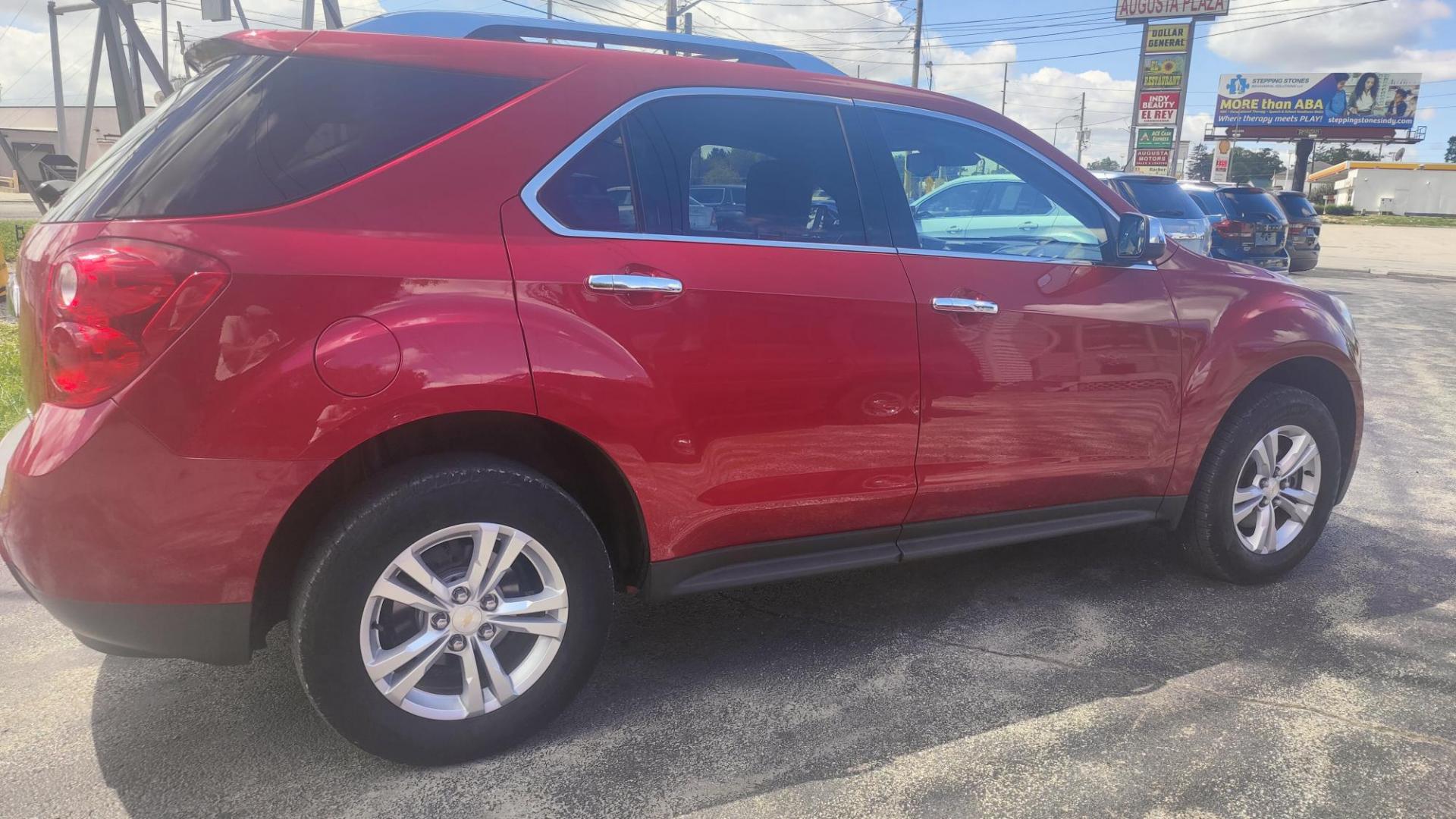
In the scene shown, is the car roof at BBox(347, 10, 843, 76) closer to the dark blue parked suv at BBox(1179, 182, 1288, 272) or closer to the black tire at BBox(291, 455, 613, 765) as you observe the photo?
the black tire at BBox(291, 455, 613, 765)

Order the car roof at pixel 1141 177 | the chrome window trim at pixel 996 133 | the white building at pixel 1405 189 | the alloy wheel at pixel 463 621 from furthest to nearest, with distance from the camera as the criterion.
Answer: the white building at pixel 1405 189 → the car roof at pixel 1141 177 → the chrome window trim at pixel 996 133 → the alloy wheel at pixel 463 621

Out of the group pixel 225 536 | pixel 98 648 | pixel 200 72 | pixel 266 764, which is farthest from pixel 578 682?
pixel 200 72

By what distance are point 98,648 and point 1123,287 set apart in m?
3.14

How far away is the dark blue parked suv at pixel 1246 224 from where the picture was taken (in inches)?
528

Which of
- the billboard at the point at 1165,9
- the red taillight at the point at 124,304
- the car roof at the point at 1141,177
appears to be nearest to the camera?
the red taillight at the point at 124,304

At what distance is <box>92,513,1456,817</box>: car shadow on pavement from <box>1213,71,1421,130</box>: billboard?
214 feet

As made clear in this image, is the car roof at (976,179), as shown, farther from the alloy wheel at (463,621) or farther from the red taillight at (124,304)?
the red taillight at (124,304)

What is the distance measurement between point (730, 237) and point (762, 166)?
299 mm

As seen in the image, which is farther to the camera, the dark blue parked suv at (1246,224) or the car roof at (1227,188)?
the car roof at (1227,188)

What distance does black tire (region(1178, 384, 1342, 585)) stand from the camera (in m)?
3.64

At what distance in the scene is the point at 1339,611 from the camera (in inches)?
141

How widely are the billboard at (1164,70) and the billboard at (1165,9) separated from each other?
231 centimetres

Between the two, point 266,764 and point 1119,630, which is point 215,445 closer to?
point 266,764

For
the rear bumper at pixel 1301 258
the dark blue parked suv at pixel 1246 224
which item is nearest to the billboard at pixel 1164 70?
the rear bumper at pixel 1301 258
